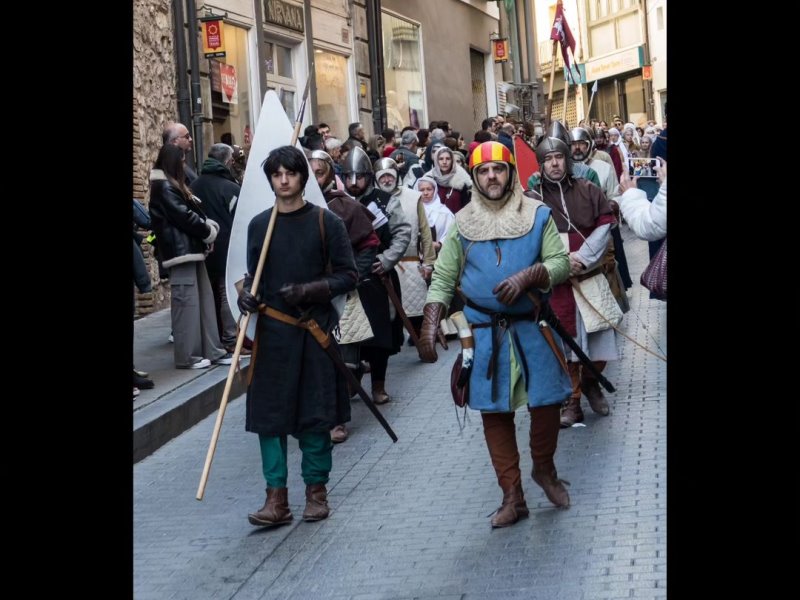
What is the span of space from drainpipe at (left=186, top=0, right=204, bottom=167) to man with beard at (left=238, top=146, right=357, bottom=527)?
31.6ft

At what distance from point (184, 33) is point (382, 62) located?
344 inches

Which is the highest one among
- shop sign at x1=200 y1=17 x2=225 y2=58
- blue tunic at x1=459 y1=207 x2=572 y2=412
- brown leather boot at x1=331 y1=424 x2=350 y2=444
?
shop sign at x1=200 y1=17 x2=225 y2=58

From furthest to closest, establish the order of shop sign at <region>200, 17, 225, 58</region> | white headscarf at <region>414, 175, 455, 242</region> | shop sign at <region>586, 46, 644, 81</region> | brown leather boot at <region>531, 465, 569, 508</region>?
shop sign at <region>586, 46, 644, 81</region>, shop sign at <region>200, 17, 225, 58</region>, white headscarf at <region>414, 175, 455, 242</region>, brown leather boot at <region>531, 465, 569, 508</region>

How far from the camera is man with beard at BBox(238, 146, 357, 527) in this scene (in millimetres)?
6465

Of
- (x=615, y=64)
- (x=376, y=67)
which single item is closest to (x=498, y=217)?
(x=376, y=67)

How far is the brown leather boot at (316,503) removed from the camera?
21.7 ft

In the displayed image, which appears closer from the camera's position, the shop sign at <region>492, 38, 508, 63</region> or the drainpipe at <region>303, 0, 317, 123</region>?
the drainpipe at <region>303, 0, 317, 123</region>

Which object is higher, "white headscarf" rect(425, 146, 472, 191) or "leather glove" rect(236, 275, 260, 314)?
"white headscarf" rect(425, 146, 472, 191)

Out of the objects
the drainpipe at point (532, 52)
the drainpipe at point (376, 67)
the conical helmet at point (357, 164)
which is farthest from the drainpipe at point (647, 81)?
the conical helmet at point (357, 164)

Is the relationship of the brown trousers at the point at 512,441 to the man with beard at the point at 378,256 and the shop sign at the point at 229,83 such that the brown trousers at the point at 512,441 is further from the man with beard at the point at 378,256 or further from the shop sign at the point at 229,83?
the shop sign at the point at 229,83

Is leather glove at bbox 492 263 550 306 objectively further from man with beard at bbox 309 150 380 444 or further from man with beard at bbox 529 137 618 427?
man with beard at bbox 309 150 380 444

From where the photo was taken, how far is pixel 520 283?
6070mm

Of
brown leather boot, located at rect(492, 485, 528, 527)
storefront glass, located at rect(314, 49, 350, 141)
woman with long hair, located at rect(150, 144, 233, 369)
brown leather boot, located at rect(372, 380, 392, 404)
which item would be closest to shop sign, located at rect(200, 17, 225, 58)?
storefront glass, located at rect(314, 49, 350, 141)
